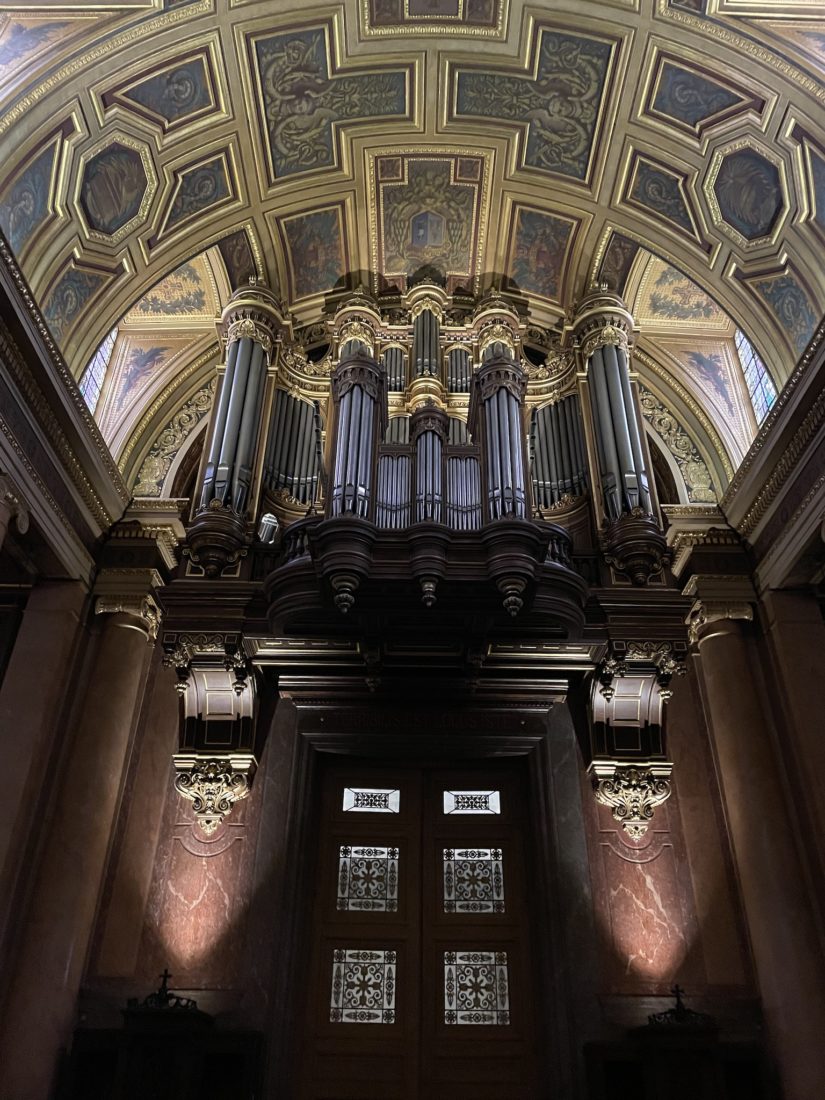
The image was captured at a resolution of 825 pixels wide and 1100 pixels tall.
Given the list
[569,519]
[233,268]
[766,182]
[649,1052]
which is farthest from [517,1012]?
[233,268]

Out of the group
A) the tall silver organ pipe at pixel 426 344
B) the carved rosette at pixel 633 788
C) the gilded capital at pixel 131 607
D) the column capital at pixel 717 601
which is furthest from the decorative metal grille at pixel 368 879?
the tall silver organ pipe at pixel 426 344

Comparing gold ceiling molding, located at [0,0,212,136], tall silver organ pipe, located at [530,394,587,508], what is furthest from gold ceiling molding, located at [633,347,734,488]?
gold ceiling molding, located at [0,0,212,136]

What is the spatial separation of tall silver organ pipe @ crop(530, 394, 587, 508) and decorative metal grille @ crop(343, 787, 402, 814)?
3392mm

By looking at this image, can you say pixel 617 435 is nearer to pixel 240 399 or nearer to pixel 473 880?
pixel 240 399

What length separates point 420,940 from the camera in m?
8.35

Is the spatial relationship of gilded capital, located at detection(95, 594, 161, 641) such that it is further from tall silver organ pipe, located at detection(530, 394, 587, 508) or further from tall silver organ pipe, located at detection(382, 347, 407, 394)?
tall silver organ pipe, located at detection(530, 394, 587, 508)

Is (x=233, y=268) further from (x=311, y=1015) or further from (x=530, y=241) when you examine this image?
(x=311, y=1015)

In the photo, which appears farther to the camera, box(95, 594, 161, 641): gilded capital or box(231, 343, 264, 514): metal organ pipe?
box(95, 594, 161, 641): gilded capital

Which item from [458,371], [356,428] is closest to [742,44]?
[458,371]

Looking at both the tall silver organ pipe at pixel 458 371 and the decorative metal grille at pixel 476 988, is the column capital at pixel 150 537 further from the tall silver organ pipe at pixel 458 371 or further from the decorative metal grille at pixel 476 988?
the decorative metal grille at pixel 476 988

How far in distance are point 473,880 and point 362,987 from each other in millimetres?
Result: 1430

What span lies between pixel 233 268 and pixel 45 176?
10.8ft

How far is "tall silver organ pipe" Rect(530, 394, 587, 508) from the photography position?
9.28 m

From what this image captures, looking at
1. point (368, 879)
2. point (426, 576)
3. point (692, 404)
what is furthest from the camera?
point (692, 404)
